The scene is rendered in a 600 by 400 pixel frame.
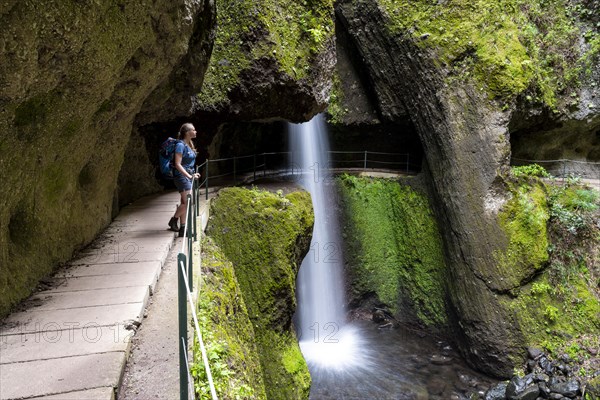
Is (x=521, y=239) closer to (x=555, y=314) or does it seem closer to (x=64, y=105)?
(x=555, y=314)

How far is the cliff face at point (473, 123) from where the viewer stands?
1100cm

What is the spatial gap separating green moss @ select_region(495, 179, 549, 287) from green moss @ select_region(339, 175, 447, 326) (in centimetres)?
244

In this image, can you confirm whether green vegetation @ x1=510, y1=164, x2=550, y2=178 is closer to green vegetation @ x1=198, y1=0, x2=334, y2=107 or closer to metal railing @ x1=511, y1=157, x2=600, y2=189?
metal railing @ x1=511, y1=157, x2=600, y2=189

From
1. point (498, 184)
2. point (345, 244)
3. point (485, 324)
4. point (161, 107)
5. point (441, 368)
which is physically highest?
point (161, 107)

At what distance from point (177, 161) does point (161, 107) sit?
249cm

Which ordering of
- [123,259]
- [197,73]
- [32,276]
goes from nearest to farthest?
[32,276] < [123,259] < [197,73]

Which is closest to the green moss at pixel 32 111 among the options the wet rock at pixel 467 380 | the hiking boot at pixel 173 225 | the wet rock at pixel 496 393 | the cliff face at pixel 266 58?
the hiking boot at pixel 173 225

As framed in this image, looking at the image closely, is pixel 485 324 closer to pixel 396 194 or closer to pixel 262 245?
pixel 396 194

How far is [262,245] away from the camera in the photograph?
300 inches

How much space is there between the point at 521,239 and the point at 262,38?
8.44 m

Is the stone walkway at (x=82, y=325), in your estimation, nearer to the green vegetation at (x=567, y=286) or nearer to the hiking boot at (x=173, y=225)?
the hiking boot at (x=173, y=225)

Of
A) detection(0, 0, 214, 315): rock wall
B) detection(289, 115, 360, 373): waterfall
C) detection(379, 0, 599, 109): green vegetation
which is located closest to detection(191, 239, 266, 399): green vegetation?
detection(0, 0, 214, 315): rock wall

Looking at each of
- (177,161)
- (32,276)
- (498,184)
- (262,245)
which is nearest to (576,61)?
(498,184)

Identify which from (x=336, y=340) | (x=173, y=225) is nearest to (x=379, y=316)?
(x=336, y=340)
